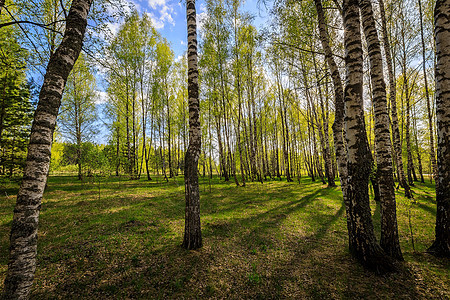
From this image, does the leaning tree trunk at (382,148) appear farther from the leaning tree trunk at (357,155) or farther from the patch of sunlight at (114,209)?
the patch of sunlight at (114,209)

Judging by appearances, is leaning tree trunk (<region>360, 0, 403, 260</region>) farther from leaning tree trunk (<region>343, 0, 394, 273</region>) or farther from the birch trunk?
the birch trunk

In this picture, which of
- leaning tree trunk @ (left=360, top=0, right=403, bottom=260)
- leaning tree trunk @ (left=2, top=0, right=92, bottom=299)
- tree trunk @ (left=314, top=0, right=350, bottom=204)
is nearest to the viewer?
leaning tree trunk @ (left=2, top=0, right=92, bottom=299)

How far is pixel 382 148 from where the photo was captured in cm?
439

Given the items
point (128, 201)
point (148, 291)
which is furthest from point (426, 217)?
point (128, 201)

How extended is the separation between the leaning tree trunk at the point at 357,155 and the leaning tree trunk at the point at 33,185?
5.64 m

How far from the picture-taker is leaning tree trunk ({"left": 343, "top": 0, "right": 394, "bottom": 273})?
383 centimetres

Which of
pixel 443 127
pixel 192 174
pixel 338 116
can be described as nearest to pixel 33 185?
pixel 192 174

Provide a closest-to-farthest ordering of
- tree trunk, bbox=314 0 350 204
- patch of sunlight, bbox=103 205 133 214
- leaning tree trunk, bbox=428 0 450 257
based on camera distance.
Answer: leaning tree trunk, bbox=428 0 450 257
tree trunk, bbox=314 0 350 204
patch of sunlight, bbox=103 205 133 214

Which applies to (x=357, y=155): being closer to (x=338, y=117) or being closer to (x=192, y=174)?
(x=338, y=117)

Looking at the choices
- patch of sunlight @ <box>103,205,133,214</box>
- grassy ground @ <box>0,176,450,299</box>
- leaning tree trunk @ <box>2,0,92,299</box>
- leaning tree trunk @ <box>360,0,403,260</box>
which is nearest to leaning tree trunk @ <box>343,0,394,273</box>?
grassy ground @ <box>0,176,450,299</box>

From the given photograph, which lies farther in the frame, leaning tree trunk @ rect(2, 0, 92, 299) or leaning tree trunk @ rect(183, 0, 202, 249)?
leaning tree trunk @ rect(183, 0, 202, 249)

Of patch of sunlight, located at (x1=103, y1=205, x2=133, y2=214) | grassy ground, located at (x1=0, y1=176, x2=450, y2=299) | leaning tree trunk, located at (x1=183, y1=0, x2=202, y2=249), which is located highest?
leaning tree trunk, located at (x1=183, y1=0, x2=202, y2=249)

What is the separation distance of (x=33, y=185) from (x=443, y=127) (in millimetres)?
8119

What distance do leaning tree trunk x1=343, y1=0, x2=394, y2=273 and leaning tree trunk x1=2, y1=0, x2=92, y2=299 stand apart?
18.5ft
